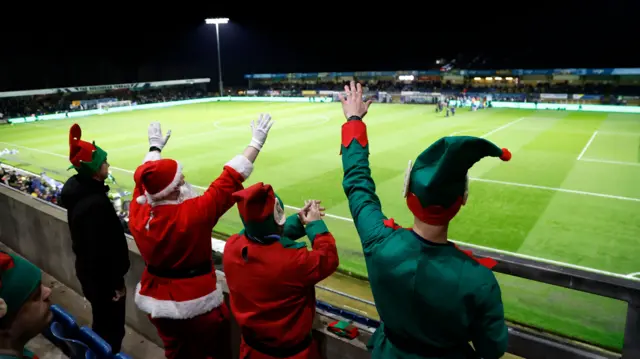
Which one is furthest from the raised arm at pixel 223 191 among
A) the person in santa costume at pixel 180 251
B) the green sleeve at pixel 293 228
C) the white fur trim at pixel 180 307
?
the white fur trim at pixel 180 307

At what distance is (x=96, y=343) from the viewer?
3326mm

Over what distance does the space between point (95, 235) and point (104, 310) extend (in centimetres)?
78

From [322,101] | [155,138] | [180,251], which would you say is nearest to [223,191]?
[180,251]

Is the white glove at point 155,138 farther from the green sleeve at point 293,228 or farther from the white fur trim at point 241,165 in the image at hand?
the green sleeve at point 293,228

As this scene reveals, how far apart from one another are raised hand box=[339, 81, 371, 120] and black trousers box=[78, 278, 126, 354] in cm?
302

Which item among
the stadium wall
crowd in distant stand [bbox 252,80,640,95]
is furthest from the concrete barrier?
crowd in distant stand [bbox 252,80,640,95]

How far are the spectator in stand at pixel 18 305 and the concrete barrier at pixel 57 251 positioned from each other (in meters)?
1.93

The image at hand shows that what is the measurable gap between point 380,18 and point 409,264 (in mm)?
60096

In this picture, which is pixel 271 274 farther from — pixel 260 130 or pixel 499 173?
pixel 499 173

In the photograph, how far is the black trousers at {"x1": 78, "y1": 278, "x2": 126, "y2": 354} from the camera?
4.41 metres

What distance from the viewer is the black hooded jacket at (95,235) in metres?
4.27

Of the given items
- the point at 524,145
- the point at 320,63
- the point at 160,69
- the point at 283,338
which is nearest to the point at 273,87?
the point at 320,63

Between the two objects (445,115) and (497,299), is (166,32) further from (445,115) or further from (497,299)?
(497,299)

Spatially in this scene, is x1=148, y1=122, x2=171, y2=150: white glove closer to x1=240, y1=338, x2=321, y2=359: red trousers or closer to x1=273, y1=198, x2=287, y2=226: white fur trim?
x1=273, y1=198, x2=287, y2=226: white fur trim
